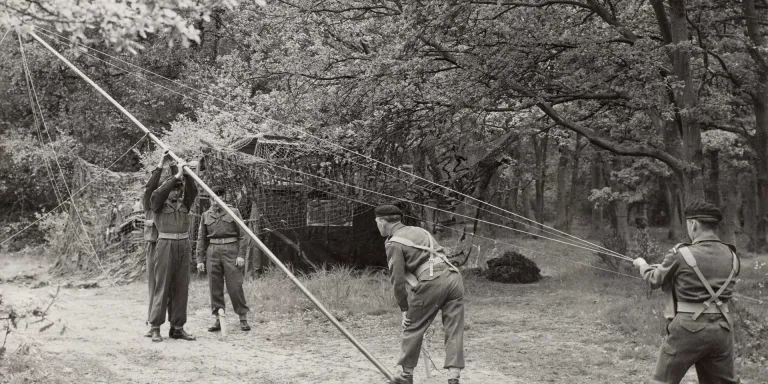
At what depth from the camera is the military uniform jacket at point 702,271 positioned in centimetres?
539

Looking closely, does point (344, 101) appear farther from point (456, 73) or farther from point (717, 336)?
point (717, 336)

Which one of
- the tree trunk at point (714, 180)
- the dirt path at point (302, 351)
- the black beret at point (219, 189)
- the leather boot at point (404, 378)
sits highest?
the tree trunk at point (714, 180)

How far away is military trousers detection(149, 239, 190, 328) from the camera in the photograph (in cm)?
926

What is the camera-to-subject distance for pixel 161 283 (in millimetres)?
9305

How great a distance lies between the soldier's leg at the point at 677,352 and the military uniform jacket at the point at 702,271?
0.19 m

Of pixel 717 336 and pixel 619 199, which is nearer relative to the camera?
pixel 717 336

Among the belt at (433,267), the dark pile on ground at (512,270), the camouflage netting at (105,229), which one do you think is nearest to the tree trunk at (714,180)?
the dark pile on ground at (512,270)

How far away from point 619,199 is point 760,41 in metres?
10.1

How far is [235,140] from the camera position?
15.8 meters

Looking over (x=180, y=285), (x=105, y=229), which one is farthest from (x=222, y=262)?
(x=105, y=229)

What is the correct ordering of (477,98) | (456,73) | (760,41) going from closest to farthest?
(477,98)
(456,73)
(760,41)

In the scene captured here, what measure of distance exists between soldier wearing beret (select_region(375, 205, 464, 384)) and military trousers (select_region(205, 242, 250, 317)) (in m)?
4.02

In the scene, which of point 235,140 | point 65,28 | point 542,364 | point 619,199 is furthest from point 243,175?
point 619,199

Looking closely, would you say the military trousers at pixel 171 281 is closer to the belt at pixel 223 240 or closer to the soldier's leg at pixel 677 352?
the belt at pixel 223 240
